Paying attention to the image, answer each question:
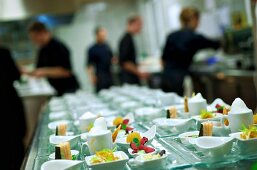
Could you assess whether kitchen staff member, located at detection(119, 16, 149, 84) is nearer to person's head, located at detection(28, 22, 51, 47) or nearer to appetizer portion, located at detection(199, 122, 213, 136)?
person's head, located at detection(28, 22, 51, 47)

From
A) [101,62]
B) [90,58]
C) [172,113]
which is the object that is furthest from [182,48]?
[172,113]

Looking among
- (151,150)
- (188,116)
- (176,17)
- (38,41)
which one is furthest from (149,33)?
(151,150)

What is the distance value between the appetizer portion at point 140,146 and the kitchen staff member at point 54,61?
3.26 meters

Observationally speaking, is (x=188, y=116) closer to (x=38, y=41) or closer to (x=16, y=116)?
(x=16, y=116)

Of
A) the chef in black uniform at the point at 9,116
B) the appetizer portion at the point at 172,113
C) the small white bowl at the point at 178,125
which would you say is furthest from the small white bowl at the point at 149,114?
the chef in black uniform at the point at 9,116

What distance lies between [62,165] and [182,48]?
3520mm

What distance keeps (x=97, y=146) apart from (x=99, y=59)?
17.1 feet

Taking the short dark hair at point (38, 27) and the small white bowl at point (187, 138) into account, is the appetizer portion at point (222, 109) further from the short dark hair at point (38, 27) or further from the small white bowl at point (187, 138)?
the short dark hair at point (38, 27)

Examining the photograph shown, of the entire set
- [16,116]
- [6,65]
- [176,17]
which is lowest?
[16,116]

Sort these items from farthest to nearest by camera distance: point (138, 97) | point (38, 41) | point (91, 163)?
point (38, 41)
point (138, 97)
point (91, 163)

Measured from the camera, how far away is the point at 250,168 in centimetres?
130

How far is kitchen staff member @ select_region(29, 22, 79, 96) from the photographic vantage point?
4766mm

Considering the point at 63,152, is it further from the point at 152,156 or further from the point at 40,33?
the point at 40,33

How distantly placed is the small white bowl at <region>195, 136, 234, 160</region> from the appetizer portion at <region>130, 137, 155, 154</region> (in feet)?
0.57
